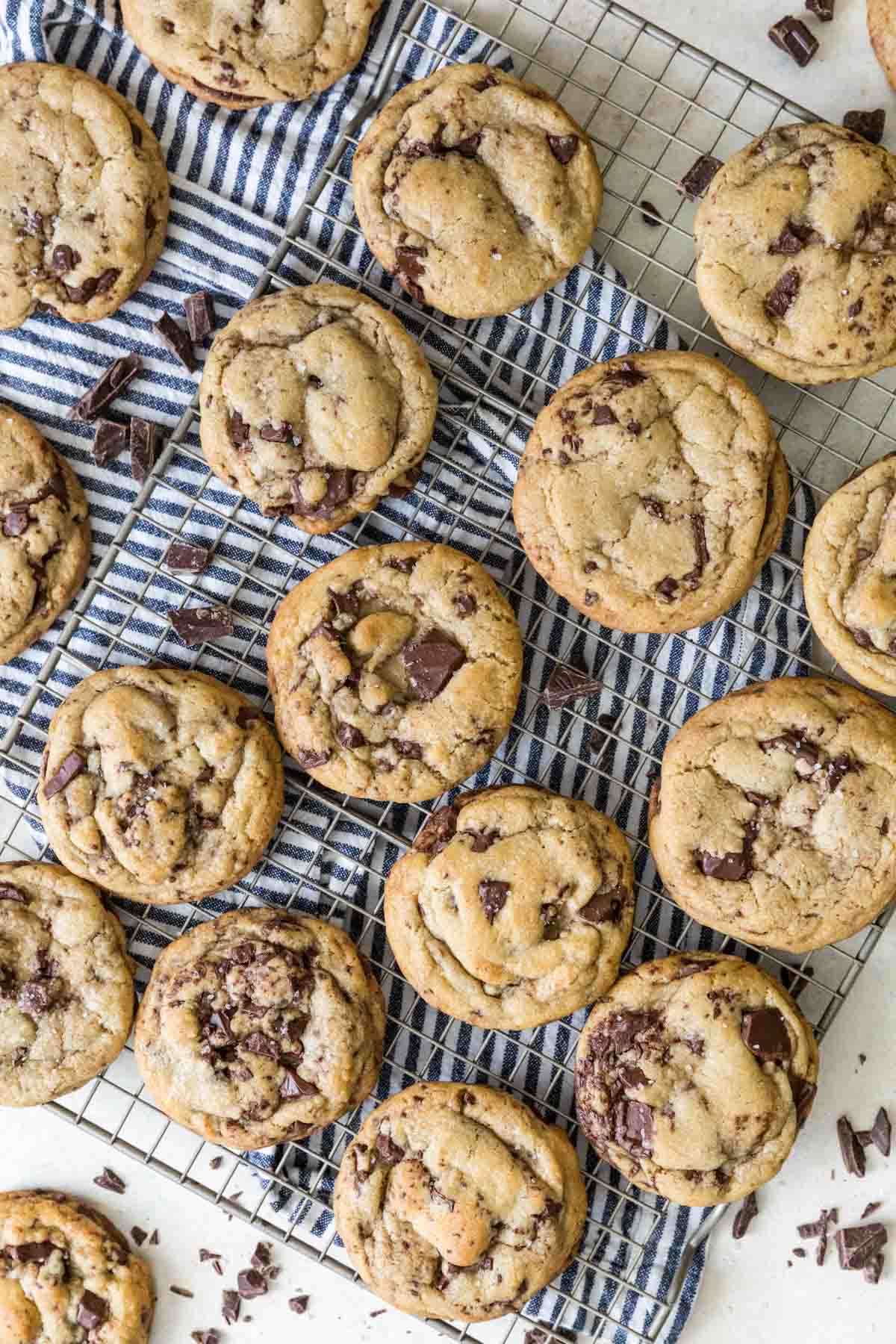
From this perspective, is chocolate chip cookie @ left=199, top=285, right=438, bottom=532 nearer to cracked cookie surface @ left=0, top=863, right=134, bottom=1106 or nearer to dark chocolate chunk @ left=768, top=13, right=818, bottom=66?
cracked cookie surface @ left=0, top=863, right=134, bottom=1106

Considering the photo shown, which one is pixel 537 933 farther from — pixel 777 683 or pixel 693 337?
pixel 693 337

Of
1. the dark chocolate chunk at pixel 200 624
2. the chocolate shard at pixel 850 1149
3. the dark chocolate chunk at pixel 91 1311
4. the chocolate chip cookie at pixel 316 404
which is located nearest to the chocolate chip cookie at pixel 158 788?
the dark chocolate chunk at pixel 200 624

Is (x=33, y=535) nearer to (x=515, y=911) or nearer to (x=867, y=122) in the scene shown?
(x=515, y=911)

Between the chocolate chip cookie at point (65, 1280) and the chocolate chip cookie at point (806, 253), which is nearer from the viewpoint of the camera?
the chocolate chip cookie at point (806, 253)

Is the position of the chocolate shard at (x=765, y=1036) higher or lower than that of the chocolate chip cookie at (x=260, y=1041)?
higher

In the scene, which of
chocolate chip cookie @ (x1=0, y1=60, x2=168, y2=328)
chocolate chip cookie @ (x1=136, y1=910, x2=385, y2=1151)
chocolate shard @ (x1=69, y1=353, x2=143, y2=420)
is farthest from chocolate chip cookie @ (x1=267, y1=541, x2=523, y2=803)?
chocolate chip cookie @ (x1=0, y1=60, x2=168, y2=328)

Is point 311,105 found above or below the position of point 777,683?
above

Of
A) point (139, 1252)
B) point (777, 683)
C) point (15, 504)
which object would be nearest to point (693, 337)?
point (777, 683)

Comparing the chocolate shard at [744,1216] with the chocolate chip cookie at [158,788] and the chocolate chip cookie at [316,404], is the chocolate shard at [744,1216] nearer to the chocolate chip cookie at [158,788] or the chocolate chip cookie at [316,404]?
the chocolate chip cookie at [158,788]
